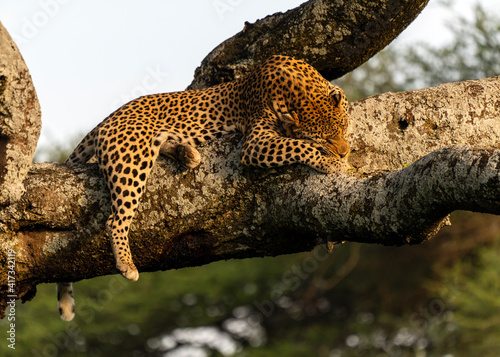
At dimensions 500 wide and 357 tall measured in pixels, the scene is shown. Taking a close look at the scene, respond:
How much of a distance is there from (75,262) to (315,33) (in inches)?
147

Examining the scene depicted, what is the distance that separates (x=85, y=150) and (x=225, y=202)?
6.80 ft

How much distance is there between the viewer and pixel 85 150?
848 centimetres

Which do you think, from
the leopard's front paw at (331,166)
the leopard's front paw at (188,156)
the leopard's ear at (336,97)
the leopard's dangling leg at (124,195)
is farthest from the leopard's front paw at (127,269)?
the leopard's ear at (336,97)

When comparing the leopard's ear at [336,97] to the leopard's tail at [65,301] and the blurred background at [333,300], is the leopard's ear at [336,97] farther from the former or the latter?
the blurred background at [333,300]

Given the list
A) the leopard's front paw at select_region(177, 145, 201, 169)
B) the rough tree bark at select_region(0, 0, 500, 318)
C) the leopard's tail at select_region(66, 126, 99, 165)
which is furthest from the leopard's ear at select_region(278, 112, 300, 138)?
the leopard's tail at select_region(66, 126, 99, 165)

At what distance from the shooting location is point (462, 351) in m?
32.8

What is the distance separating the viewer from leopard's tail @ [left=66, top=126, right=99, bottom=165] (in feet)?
27.7

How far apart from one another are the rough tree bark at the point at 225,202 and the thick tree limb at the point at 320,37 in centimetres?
106

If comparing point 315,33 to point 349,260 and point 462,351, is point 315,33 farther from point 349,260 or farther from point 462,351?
point 349,260

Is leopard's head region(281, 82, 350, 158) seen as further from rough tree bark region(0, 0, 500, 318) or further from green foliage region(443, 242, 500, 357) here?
green foliage region(443, 242, 500, 357)

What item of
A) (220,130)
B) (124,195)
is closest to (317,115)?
(220,130)

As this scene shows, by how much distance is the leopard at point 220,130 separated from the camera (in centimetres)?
725

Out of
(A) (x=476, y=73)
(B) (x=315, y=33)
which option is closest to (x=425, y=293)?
(A) (x=476, y=73)

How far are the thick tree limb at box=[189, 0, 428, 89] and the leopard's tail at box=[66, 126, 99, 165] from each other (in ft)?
5.88
